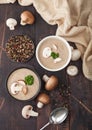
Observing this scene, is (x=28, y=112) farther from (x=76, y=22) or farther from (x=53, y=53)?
(x=76, y=22)

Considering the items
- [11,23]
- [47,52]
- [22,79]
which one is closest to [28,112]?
[22,79]

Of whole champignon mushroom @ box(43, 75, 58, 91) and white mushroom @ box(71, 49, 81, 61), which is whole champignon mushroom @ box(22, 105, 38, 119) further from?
white mushroom @ box(71, 49, 81, 61)

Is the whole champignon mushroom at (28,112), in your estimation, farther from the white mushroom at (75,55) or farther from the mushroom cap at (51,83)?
the white mushroom at (75,55)

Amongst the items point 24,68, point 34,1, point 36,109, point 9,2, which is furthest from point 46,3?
point 36,109

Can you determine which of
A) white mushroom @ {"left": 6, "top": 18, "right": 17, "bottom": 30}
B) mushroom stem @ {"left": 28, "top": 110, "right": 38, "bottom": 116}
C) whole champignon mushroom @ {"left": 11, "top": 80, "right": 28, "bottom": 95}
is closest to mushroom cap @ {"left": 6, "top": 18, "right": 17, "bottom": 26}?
white mushroom @ {"left": 6, "top": 18, "right": 17, "bottom": 30}

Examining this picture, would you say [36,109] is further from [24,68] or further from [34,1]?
[34,1]
